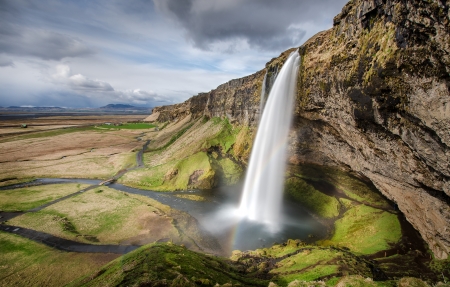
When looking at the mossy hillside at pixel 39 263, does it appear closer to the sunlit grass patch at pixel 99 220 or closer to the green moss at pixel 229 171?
the sunlit grass patch at pixel 99 220

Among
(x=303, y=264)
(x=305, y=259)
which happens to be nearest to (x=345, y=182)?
(x=305, y=259)

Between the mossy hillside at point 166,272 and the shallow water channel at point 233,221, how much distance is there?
357 inches

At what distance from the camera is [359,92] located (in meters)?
19.6

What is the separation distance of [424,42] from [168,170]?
48.2 m

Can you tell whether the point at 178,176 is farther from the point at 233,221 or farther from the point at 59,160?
the point at 59,160

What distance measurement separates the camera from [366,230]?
84.4ft

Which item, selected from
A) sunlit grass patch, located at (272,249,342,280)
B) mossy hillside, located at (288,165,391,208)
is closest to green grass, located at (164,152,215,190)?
mossy hillside, located at (288,165,391,208)

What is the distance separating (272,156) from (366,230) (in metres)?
17.0

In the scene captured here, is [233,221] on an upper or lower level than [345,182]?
lower

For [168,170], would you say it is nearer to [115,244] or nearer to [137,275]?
[115,244]

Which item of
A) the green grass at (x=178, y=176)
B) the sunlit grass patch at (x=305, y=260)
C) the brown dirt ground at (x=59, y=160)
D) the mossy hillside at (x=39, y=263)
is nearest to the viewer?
the sunlit grass patch at (x=305, y=260)

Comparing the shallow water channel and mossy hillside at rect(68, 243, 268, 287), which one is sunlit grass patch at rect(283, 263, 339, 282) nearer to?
mossy hillside at rect(68, 243, 268, 287)

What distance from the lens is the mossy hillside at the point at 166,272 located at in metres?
12.2

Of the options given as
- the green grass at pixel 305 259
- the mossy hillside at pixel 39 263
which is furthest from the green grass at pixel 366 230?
the mossy hillside at pixel 39 263
